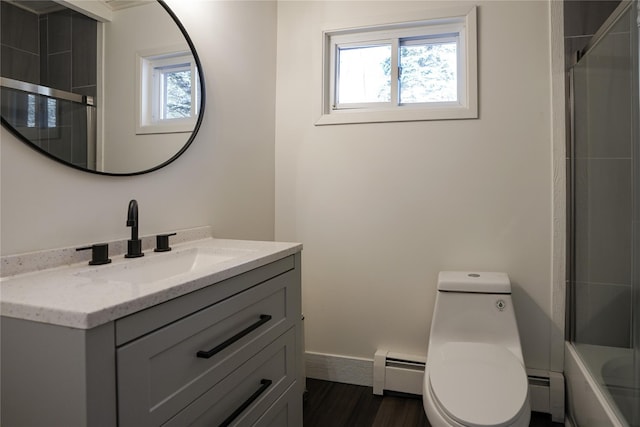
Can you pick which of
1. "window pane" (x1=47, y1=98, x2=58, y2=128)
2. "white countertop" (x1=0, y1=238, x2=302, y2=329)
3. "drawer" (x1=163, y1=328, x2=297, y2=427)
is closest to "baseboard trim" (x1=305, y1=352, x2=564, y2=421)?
"drawer" (x1=163, y1=328, x2=297, y2=427)

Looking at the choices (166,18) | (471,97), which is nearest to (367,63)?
(471,97)

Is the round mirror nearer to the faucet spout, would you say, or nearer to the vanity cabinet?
the faucet spout

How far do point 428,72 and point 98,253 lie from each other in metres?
1.94

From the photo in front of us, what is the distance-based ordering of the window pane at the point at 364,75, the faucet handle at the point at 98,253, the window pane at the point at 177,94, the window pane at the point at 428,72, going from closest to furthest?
the faucet handle at the point at 98,253 < the window pane at the point at 177,94 < the window pane at the point at 428,72 < the window pane at the point at 364,75

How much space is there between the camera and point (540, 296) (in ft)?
6.64

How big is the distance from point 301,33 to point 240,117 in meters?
0.74

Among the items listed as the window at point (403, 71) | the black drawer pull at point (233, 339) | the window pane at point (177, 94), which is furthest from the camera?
the window at point (403, 71)

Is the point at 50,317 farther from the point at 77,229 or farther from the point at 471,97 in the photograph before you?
the point at 471,97

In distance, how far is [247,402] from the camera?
3.82 ft

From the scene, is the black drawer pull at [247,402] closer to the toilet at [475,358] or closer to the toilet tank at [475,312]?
the toilet at [475,358]

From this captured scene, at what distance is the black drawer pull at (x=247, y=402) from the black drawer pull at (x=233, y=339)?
0.66ft

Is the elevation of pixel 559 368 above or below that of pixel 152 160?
below

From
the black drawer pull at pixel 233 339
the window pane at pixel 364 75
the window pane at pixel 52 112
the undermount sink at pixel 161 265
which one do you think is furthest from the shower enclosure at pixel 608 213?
the window pane at pixel 52 112

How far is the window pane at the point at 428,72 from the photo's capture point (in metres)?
2.23
